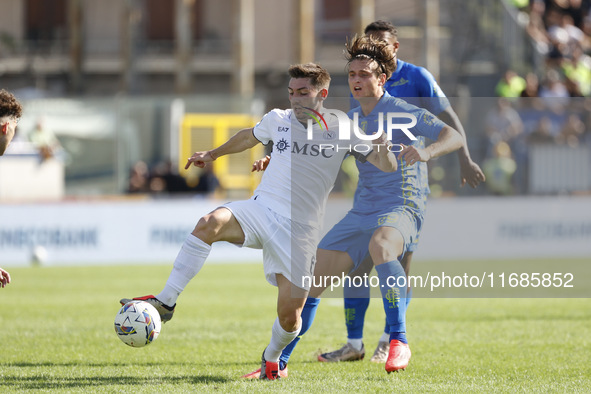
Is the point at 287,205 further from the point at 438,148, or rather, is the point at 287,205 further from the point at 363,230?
the point at 438,148

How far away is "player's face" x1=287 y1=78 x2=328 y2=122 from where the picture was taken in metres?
6.07

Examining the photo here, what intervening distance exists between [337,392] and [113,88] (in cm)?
2566

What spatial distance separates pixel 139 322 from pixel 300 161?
1450 millimetres

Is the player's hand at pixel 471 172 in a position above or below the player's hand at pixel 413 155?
below

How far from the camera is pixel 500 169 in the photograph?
15758mm

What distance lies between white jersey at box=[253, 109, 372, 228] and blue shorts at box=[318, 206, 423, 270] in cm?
47

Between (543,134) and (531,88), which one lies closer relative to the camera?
(543,134)

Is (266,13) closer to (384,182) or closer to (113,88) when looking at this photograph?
(113,88)

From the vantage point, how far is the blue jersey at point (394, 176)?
6480 mm

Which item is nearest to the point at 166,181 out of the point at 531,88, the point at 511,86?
the point at 511,86

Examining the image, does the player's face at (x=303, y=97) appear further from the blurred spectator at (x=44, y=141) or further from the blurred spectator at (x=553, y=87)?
the blurred spectator at (x=553, y=87)

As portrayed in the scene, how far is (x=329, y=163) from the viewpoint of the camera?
6203mm

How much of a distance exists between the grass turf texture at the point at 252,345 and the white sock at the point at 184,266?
565 mm

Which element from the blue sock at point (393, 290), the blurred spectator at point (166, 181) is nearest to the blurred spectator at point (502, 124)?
the blurred spectator at point (166, 181)
